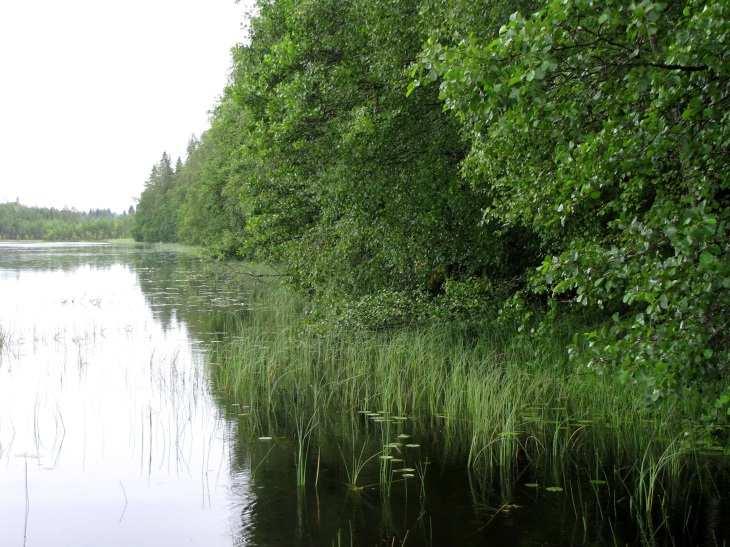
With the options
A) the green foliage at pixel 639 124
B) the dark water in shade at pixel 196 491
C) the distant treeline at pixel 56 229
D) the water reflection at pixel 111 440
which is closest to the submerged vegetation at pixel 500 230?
the green foliage at pixel 639 124

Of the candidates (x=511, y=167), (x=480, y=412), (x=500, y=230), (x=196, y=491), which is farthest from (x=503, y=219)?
(x=196, y=491)

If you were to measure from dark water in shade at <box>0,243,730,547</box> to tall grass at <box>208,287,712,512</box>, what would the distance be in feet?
1.24

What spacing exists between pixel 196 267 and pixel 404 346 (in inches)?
1398

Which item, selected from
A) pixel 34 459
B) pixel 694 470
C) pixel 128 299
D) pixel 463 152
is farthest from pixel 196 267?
pixel 694 470

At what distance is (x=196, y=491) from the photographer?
24.2ft

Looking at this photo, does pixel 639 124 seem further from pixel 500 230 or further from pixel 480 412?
pixel 500 230

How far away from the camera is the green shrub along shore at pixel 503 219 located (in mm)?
5191

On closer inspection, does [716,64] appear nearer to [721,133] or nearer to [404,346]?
[721,133]

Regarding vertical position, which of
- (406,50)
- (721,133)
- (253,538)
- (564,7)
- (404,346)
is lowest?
(253,538)

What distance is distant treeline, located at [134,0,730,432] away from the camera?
201 inches

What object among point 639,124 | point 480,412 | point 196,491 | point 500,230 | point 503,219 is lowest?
point 196,491

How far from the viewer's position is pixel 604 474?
23.9 ft

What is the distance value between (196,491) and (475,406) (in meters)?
3.61

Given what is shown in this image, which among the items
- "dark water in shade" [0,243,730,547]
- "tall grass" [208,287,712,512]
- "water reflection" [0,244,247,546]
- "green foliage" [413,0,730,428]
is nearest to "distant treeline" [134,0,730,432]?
"green foliage" [413,0,730,428]
